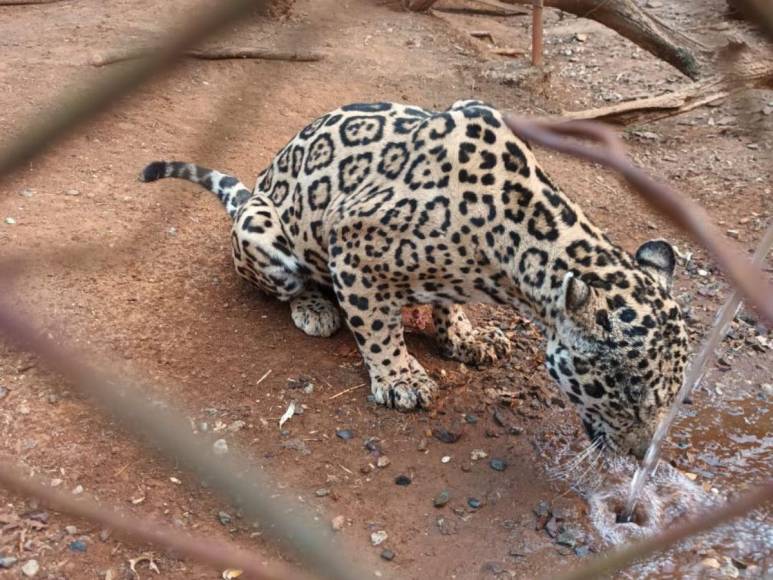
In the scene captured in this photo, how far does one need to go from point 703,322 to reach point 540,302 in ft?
7.69

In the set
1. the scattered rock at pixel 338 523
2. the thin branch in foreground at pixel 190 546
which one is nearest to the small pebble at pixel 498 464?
the scattered rock at pixel 338 523

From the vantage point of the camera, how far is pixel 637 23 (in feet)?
30.4

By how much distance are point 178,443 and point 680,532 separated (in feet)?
1.52

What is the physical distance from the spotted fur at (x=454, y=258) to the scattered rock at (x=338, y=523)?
884 millimetres

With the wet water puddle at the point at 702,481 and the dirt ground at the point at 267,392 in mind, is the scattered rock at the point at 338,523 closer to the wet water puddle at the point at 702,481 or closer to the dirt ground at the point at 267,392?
the dirt ground at the point at 267,392

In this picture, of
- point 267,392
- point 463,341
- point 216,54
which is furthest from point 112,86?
point 463,341

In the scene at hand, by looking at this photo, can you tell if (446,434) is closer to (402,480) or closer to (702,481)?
(402,480)

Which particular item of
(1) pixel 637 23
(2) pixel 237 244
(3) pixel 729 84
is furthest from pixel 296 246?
(1) pixel 637 23

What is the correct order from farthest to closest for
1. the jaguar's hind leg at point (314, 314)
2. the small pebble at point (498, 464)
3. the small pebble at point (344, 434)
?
the jaguar's hind leg at point (314, 314) → the small pebble at point (344, 434) → the small pebble at point (498, 464)

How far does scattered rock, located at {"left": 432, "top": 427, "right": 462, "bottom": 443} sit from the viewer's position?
5.16 m

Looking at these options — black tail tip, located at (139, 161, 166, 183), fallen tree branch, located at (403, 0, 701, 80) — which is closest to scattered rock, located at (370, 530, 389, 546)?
black tail tip, located at (139, 161, 166, 183)

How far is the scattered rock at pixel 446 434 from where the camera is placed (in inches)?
203

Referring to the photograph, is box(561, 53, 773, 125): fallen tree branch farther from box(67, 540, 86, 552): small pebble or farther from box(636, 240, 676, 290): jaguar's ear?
box(67, 540, 86, 552): small pebble

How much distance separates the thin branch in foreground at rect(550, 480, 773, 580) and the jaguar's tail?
5.58 metres
